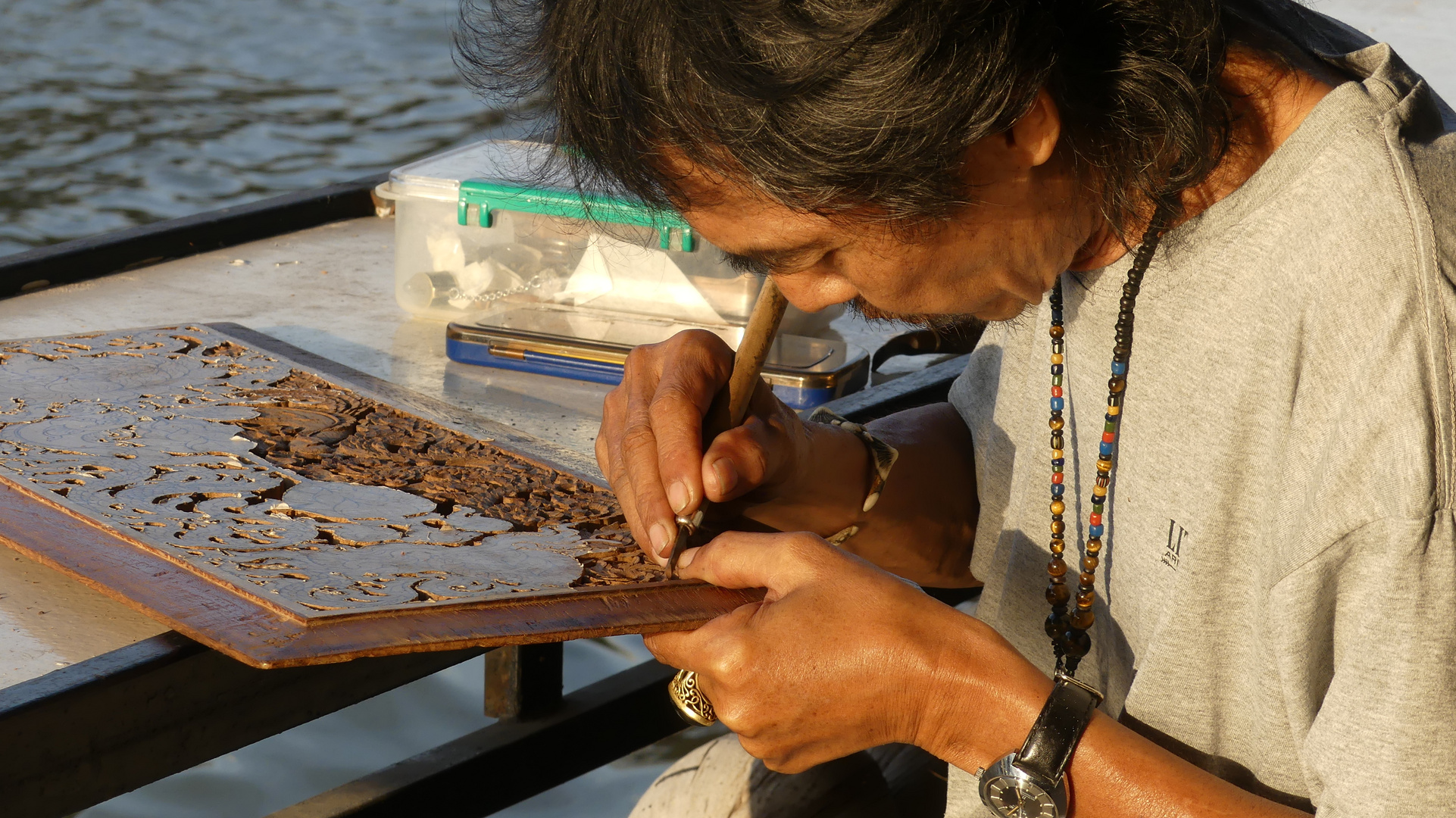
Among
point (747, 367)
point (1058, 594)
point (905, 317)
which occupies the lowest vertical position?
point (1058, 594)

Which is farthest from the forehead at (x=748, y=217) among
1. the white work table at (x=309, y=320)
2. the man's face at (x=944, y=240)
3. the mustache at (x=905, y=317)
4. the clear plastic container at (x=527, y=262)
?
the clear plastic container at (x=527, y=262)

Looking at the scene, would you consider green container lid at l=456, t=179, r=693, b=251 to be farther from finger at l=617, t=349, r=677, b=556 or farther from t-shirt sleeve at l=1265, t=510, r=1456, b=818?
t-shirt sleeve at l=1265, t=510, r=1456, b=818

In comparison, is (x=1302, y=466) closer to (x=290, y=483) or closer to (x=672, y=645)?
(x=672, y=645)

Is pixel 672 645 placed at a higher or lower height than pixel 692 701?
higher

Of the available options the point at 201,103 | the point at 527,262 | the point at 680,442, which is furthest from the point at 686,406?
the point at 201,103

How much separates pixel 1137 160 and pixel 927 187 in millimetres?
224

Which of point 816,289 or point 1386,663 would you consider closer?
point 1386,663

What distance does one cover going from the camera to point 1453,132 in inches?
43.9

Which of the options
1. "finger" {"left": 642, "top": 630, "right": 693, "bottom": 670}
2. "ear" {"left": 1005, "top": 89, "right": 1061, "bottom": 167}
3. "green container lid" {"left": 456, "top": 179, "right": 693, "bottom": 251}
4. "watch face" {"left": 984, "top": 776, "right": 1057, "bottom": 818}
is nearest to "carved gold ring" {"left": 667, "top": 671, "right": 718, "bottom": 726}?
"finger" {"left": 642, "top": 630, "right": 693, "bottom": 670}

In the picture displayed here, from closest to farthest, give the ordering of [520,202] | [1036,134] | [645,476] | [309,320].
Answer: [1036,134], [645,476], [520,202], [309,320]

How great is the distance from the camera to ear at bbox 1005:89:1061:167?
1.04 metres

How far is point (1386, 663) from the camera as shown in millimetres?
979

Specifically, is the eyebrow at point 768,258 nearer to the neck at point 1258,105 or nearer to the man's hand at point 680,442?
the man's hand at point 680,442

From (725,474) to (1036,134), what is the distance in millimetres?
487
